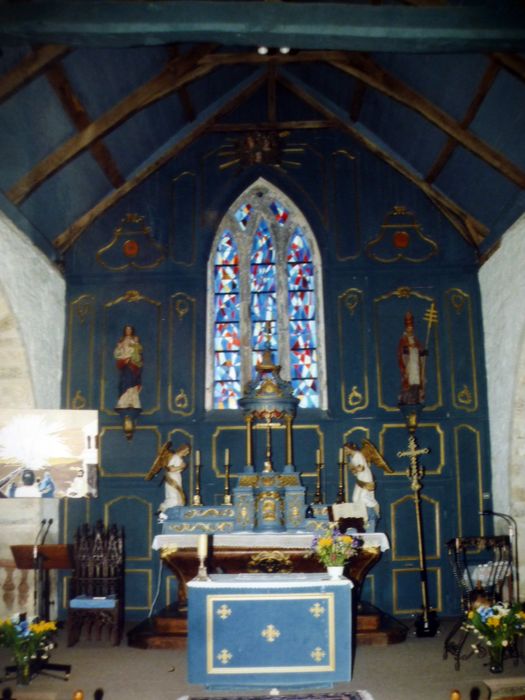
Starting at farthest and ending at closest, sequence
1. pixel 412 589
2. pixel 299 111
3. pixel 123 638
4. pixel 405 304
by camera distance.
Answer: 1. pixel 299 111
2. pixel 405 304
3. pixel 412 589
4. pixel 123 638

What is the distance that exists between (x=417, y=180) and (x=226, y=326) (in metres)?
3.50

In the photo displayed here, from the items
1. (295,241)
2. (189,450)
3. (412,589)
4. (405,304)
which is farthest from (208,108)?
(412,589)

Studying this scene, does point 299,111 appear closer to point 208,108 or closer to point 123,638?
point 208,108

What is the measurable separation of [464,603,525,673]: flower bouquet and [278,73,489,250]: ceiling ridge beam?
5.60m

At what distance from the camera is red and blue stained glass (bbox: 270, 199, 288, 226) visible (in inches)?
464

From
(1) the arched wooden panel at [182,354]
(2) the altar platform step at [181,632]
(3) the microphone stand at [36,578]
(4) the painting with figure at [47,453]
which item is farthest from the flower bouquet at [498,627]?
(1) the arched wooden panel at [182,354]

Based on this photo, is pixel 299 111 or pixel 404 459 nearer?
pixel 404 459

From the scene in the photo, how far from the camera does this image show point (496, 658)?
6.83 m

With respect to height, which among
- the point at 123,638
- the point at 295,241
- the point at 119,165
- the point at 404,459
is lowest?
the point at 123,638

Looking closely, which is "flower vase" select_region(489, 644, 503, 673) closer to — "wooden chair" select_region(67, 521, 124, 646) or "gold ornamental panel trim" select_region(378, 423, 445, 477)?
"gold ornamental panel trim" select_region(378, 423, 445, 477)

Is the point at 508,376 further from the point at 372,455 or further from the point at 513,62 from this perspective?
the point at 513,62

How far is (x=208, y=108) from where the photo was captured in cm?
1148

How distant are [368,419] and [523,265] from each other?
2938mm

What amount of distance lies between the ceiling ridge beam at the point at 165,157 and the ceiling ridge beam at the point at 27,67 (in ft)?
10.7
